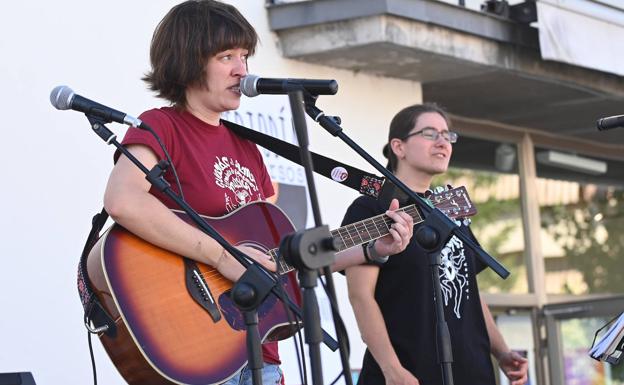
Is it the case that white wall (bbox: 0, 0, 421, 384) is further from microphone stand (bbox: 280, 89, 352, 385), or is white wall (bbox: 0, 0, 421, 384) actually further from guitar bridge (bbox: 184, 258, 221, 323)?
microphone stand (bbox: 280, 89, 352, 385)

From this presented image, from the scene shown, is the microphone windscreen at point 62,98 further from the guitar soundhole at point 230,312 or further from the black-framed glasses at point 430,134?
the black-framed glasses at point 430,134

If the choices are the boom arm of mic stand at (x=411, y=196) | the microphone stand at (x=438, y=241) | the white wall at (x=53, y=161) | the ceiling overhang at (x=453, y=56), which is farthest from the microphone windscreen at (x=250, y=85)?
the ceiling overhang at (x=453, y=56)

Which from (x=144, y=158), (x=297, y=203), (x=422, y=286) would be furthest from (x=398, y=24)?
(x=144, y=158)

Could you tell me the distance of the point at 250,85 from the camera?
3.70m

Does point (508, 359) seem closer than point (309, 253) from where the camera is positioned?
No

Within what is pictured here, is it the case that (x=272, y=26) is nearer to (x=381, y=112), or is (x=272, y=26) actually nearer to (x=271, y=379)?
(x=381, y=112)

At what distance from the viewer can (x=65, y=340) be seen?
5461 millimetres

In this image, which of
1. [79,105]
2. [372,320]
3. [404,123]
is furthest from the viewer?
[404,123]

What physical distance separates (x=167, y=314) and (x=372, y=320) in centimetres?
105

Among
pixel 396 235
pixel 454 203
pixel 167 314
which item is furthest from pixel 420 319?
pixel 167 314

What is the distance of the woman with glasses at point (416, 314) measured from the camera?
455 centimetres

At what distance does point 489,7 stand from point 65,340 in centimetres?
368

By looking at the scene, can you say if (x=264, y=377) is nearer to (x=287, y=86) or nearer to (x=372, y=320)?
(x=372, y=320)

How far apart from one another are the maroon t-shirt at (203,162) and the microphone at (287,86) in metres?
0.33
